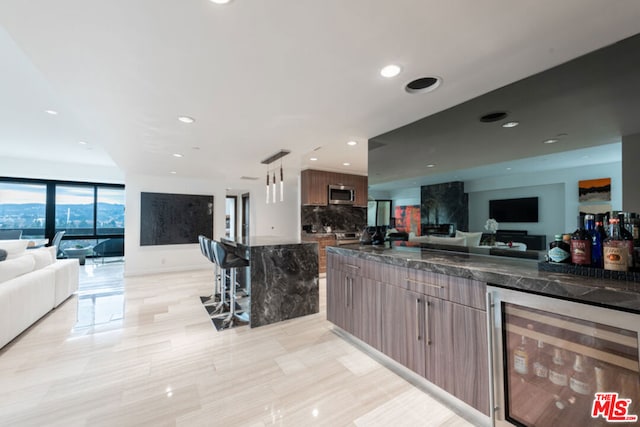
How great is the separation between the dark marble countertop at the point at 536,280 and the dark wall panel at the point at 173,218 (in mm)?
5715

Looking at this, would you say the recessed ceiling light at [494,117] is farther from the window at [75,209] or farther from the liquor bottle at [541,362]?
the window at [75,209]

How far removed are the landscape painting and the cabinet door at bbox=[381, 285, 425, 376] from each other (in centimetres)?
114

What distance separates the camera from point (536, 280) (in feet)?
4.20

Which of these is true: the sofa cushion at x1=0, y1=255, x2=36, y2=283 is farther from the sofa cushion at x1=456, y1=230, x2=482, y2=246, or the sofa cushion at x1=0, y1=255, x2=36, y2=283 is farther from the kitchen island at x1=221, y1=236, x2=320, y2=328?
the sofa cushion at x1=456, y1=230, x2=482, y2=246

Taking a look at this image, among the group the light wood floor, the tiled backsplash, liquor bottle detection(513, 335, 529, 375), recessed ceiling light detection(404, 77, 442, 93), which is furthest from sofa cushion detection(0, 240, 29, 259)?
liquor bottle detection(513, 335, 529, 375)

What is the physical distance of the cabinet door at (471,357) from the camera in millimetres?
1485

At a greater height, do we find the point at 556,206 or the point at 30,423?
the point at 556,206

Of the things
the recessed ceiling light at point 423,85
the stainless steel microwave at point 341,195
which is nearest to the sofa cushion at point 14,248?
the stainless steel microwave at point 341,195

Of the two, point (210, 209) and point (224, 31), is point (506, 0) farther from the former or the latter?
point (210, 209)

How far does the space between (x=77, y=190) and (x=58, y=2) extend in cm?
783

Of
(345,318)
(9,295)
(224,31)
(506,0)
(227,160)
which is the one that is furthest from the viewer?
(227,160)

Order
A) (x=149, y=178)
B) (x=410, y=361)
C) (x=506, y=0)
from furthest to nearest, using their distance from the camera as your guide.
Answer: (x=149, y=178), (x=410, y=361), (x=506, y=0)

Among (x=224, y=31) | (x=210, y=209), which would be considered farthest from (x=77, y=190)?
(x=224, y=31)

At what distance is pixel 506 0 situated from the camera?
1148 millimetres
